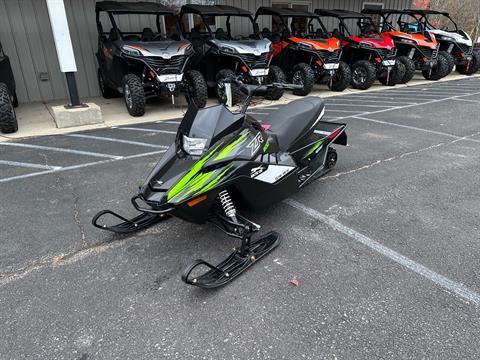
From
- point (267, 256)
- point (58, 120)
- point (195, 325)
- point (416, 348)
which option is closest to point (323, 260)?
point (267, 256)

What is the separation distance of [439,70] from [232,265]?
12635 millimetres

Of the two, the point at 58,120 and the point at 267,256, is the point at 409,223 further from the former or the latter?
the point at 58,120

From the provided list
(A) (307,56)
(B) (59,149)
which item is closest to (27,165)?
(B) (59,149)

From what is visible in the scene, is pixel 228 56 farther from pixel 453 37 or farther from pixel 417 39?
pixel 453 37

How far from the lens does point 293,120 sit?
3.63 metres

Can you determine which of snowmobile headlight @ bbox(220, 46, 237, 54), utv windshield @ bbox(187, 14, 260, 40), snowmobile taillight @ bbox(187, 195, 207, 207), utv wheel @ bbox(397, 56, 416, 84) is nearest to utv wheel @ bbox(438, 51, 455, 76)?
utv wheel @ bbox(397, 56, 416, 84)

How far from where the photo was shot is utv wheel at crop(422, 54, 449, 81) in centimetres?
1215

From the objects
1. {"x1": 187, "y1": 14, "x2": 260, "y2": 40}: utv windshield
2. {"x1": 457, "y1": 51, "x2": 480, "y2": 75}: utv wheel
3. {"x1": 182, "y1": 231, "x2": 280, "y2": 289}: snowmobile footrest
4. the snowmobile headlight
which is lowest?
{"x1": 457, "y1": 51, "x2": 480, "y2": 75}: utv wheel

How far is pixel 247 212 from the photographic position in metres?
3.34

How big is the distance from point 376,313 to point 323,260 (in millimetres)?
583

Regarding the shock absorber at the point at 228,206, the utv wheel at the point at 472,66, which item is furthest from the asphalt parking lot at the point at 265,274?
the utv wheel at the point at 472,66

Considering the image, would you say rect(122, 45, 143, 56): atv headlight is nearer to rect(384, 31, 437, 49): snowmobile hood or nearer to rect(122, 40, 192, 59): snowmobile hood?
rect(122, 40, 192, 59): snowmobile hood

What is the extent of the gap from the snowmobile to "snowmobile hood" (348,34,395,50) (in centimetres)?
864

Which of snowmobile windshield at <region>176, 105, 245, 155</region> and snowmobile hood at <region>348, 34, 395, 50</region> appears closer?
snowmobile windshield at <region>176, 105, 245, 155</region>
